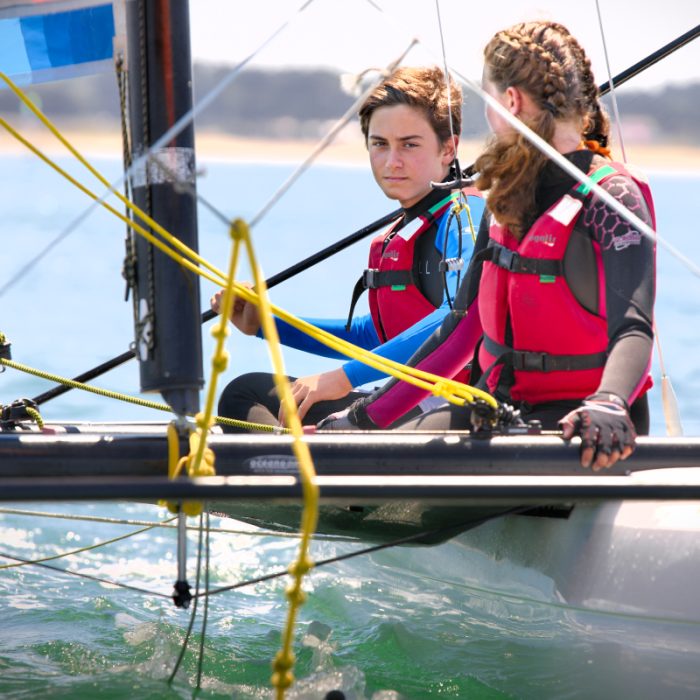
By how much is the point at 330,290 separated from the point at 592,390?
9551mm

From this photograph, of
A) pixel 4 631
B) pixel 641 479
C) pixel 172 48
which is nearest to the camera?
pixel 641 479

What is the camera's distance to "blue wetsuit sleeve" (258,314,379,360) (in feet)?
10.1

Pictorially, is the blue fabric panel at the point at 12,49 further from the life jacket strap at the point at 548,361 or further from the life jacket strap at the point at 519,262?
the life jacket strap at the point at 548,361

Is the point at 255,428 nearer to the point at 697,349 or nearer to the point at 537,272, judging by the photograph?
the point at 537,272

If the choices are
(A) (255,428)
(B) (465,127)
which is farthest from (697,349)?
(A) (255,428)

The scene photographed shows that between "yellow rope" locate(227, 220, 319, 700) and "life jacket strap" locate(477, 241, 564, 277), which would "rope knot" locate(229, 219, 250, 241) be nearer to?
"yellow rope" locate(227, 220, 319, 700)

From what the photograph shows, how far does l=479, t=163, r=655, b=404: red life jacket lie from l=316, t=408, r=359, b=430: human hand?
283 millimetres

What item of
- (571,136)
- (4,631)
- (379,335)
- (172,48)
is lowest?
(4,631)

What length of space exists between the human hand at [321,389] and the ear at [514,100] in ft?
2.34

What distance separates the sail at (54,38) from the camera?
8.46 ft

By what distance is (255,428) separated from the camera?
8.36 feet

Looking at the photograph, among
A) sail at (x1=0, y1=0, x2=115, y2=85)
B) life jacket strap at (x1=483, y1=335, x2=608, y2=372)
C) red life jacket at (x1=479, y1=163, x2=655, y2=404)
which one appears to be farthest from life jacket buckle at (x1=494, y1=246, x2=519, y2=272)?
sail at (x1=0, y1=0, x2=115, y2=85)

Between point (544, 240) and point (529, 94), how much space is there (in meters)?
0.27

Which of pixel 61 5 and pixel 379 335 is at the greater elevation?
pixel 61 5
